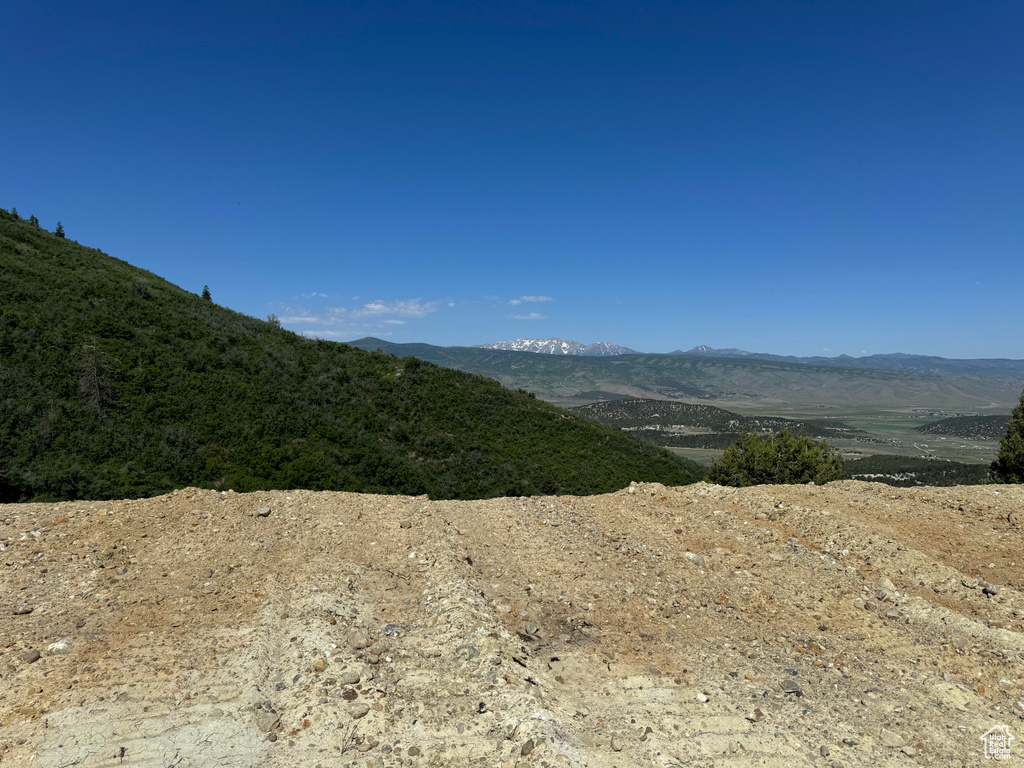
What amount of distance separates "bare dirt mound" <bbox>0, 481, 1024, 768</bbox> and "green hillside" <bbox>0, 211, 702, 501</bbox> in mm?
10503

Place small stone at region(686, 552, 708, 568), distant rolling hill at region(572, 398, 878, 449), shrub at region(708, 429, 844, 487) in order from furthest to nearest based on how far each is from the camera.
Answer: distant rolling hill at region(572, 398, 878, 449), shrub at region(708, 429, 844, 487), small stone at region(686, 552, 708, 568)

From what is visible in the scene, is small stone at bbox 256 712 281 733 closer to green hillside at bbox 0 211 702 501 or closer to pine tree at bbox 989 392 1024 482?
green hillside at bbox 0 211 702 501

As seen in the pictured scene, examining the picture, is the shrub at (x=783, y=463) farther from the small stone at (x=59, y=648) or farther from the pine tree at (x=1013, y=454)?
the small stone at (x=59, y=648)

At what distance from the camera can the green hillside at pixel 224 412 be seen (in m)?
18.5

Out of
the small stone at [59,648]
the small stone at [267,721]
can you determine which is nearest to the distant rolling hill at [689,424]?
the small stone at [267,721]

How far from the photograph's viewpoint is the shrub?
965 inches

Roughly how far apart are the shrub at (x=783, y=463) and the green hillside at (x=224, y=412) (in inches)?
209

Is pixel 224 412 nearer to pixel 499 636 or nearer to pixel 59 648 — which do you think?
pixel 59 648

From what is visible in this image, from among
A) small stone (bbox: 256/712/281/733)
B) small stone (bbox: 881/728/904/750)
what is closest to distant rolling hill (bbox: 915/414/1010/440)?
small stone (bbox: 881/728/904/750)

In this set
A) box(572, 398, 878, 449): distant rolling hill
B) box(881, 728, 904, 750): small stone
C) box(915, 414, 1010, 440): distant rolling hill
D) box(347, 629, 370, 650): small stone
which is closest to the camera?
box(881, 728, 904, 750): small stone

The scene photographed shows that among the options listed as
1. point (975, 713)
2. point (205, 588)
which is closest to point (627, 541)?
point (975, 713)

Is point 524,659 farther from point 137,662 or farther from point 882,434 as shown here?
point 882,434

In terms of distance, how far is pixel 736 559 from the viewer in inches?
345

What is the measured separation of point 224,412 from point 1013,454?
3835 cm
